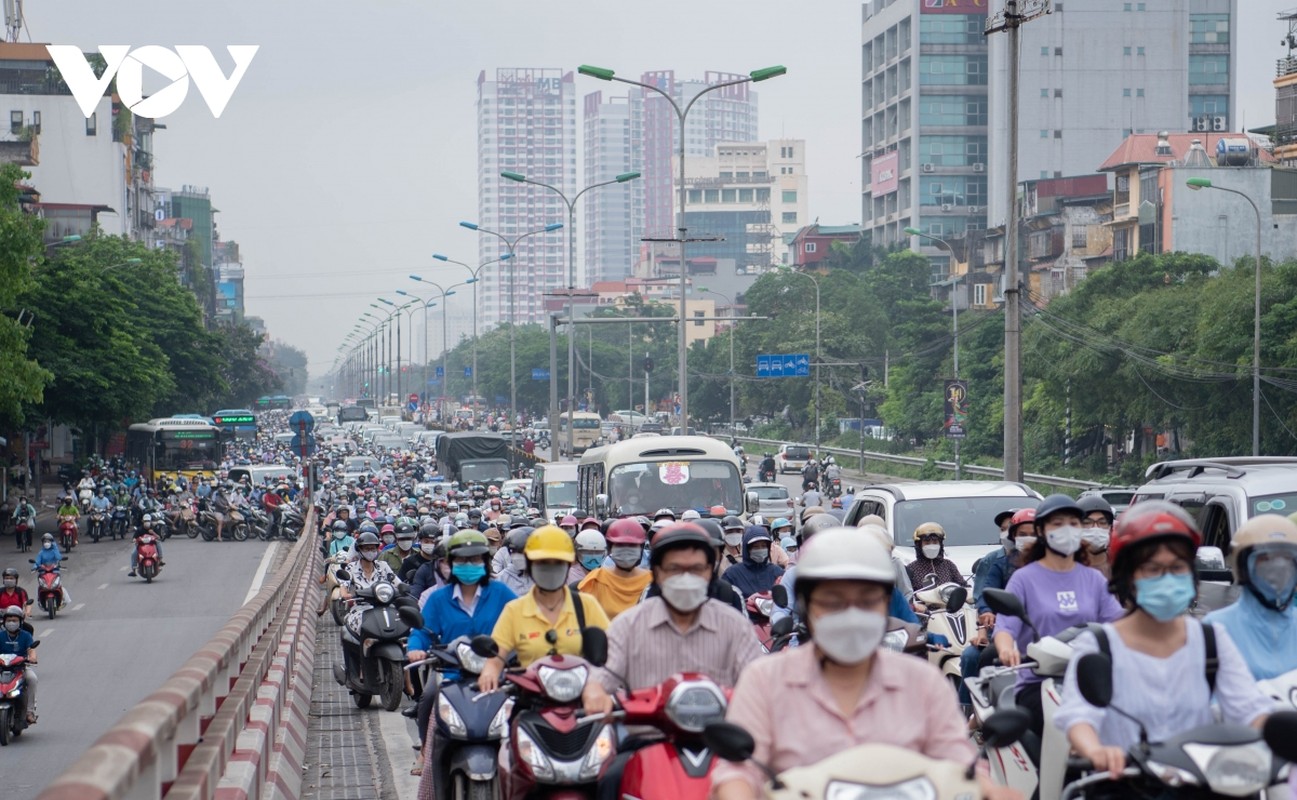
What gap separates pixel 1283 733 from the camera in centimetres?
439

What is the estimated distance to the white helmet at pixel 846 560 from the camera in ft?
13.6

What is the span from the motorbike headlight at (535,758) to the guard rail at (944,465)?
3272 cm

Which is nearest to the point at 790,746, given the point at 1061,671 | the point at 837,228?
the point at 1061,671

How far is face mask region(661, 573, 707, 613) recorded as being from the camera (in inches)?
242

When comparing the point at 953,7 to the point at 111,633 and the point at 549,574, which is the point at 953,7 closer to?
the point at 111,633

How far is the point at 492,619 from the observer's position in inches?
368

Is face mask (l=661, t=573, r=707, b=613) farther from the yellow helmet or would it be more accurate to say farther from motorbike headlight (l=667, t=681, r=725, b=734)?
the yellow helmet

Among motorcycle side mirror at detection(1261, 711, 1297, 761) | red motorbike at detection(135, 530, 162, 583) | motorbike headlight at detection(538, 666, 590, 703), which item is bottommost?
red motorbike at detection(135, 530, 162, 583)

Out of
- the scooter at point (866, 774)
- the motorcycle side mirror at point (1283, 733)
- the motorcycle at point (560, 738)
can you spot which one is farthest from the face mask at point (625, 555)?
the motorcycle side mirror at point (1283, 733)

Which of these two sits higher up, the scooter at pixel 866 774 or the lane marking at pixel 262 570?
the scooter at pixel 866 774

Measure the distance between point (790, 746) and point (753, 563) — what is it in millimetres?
7339

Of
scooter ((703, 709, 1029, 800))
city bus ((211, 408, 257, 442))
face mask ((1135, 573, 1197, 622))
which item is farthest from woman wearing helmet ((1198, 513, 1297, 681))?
city bus ((211, 408, 257, 442))

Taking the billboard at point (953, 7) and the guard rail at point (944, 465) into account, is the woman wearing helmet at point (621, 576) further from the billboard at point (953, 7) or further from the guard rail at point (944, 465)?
the billboard at point (953, 7)

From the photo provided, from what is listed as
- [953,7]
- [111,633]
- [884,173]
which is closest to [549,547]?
[111,633]
